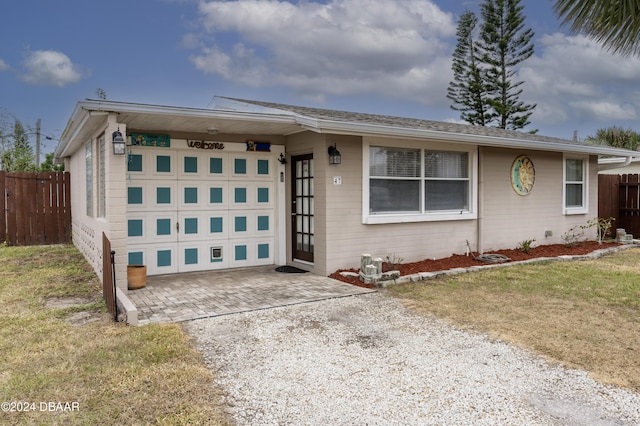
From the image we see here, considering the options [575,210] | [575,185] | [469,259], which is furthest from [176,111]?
[575,185]

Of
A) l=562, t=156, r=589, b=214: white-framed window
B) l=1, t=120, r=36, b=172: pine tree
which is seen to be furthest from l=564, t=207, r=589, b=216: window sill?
l=1, t=120, r=36, b=172: pine tree

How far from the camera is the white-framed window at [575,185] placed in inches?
425

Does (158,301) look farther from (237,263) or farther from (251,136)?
(251,136)

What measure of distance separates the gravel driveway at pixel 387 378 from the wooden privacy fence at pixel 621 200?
1091 centimetres

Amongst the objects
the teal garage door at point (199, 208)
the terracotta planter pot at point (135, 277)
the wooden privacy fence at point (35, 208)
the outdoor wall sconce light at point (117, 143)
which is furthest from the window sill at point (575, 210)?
the wooden privacy fence at point (35, 208)

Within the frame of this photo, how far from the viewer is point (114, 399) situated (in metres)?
3.05

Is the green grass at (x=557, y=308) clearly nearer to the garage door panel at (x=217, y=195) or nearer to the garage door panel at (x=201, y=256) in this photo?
the garage door panel at (x=201, y=256)

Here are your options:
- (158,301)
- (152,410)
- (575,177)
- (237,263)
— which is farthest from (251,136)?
(575,177)

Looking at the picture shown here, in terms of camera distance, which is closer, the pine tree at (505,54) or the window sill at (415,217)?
the window sill at (415,217)

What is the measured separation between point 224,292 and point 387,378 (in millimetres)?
3301

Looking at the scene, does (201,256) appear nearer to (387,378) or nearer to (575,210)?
(387,378)

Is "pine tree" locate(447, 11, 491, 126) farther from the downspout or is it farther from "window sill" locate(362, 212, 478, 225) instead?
"window sill" locate(362, 212, 478, 225)

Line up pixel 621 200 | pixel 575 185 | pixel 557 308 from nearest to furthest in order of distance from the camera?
pixel 557 308 < pixel 575 185 < pixel 621 200

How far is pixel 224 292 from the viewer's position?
20.3ft
